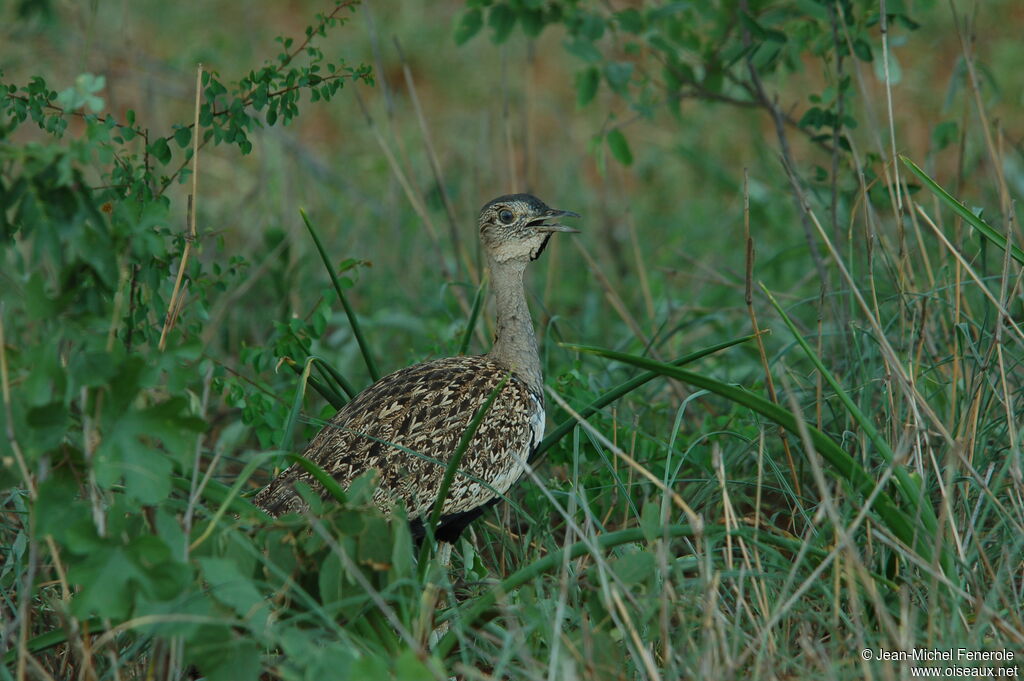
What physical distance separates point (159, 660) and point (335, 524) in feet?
1.51

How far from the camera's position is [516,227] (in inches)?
156

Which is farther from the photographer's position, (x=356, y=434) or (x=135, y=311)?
(x=356, y=434)

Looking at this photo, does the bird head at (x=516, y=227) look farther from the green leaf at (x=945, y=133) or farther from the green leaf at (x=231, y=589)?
the green leaf at (x=231, y=589)

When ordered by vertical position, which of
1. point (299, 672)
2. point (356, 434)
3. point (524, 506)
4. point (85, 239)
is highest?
point (85, 239)

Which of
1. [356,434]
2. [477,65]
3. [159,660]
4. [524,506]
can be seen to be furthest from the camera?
[477,65]

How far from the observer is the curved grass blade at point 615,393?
283cm

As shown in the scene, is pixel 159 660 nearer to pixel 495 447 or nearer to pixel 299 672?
pixel 299 672

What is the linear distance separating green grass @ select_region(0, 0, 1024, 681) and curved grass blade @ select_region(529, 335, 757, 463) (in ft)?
0.08

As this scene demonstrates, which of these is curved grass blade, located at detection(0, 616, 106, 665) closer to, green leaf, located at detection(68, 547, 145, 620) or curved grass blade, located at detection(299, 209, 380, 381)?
green leaf, located at detection(68, 547, 145, 620)

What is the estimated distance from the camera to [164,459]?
7.45ft

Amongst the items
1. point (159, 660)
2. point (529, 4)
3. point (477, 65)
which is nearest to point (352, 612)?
point (159, 660)

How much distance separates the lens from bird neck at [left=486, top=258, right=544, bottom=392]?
3807 mm

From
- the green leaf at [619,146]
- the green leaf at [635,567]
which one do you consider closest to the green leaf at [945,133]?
the green leaf at [619,146]

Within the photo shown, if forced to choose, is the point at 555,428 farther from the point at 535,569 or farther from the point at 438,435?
the point at 535,569
